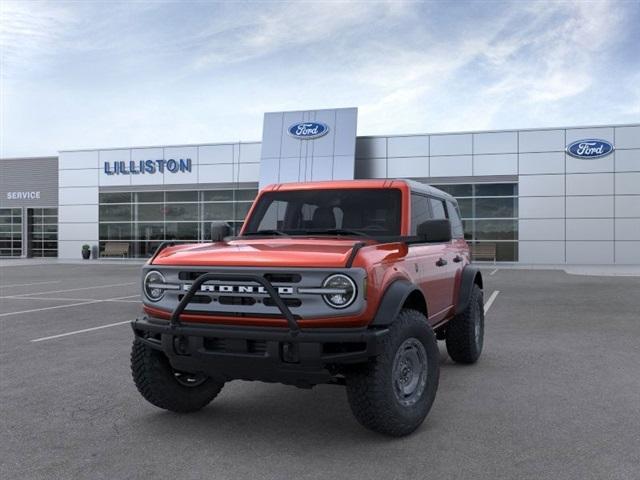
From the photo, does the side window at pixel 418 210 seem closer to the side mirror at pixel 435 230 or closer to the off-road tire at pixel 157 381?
the side mirror at pixel 435 230

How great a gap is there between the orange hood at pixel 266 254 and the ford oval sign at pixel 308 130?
1013 inches

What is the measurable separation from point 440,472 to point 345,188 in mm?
2725

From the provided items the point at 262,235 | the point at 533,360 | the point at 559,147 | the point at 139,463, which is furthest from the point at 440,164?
the point at 139,463

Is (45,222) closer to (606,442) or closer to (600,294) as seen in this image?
(600,294)

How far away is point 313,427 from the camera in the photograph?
4.58 m

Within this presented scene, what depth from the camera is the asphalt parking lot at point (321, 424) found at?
378 centimetres

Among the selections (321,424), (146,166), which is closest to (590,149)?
(146,166)

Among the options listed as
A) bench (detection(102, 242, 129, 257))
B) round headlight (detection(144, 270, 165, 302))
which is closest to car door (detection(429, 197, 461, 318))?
round headlight (detection(144, 270, 165, 302))

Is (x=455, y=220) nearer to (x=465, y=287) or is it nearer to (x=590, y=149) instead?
(x=465, y=287)

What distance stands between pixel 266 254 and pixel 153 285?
0.95 metres

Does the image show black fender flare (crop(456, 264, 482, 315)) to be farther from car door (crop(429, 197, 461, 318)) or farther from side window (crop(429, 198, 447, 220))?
side window (crop(429, 198, 447, 220))

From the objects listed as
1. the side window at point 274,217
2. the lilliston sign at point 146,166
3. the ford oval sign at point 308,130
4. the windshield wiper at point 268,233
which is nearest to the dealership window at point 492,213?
the ford oval sign at point 308,130

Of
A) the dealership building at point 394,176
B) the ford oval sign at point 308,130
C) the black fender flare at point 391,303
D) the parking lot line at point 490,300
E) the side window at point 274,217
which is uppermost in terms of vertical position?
the ford oval sign at point 308,130

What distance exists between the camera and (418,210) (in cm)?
562
